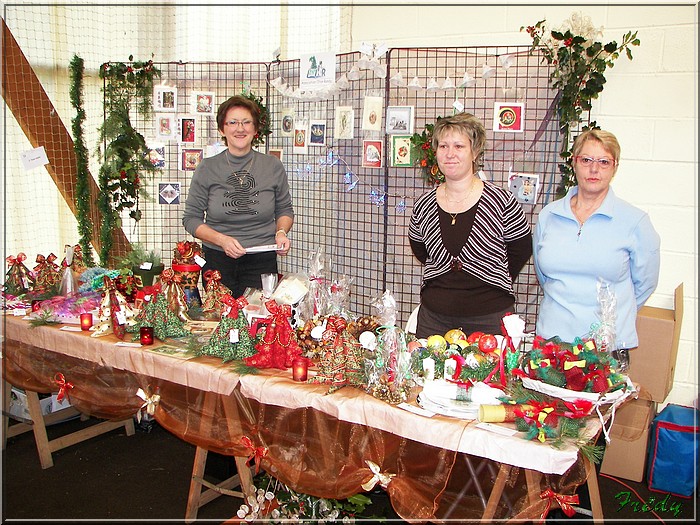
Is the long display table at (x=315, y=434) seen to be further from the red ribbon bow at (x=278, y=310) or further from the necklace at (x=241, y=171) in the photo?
the necklace at (x=241, y=171)

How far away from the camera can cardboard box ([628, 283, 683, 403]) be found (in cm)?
281

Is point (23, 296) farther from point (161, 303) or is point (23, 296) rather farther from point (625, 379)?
point (625, 379)

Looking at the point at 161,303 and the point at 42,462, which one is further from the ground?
the point at 161,303

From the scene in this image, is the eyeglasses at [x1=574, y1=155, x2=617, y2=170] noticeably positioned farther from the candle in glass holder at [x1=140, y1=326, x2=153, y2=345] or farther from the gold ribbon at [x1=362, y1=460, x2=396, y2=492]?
the candle in glass holder at [x1=140, y1=326, x2=153, y2=345]

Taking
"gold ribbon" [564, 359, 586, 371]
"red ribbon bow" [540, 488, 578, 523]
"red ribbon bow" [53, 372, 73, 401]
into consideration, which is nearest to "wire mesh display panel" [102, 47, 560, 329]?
"red ribbon bow" [53, 372, 73, 401]

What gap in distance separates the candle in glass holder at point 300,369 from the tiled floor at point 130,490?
671mm

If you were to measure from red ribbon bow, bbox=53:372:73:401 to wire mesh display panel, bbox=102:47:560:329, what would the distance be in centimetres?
138

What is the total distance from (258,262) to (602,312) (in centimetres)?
164

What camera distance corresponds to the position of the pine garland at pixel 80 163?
4.39 m

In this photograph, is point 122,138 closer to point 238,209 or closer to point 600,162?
point 238,209

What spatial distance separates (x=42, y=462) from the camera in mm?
2906

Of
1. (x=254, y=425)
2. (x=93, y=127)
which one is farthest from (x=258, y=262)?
(x=93, y=127)

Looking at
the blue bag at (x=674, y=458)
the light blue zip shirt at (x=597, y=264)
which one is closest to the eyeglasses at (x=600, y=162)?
the light blue zip shirt at (x=597, y=264)

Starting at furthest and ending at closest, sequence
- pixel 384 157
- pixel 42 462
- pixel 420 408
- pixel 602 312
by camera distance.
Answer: pixel 384 157 < pixel 42 462 < pixel 602 312 < pixel 420 408
